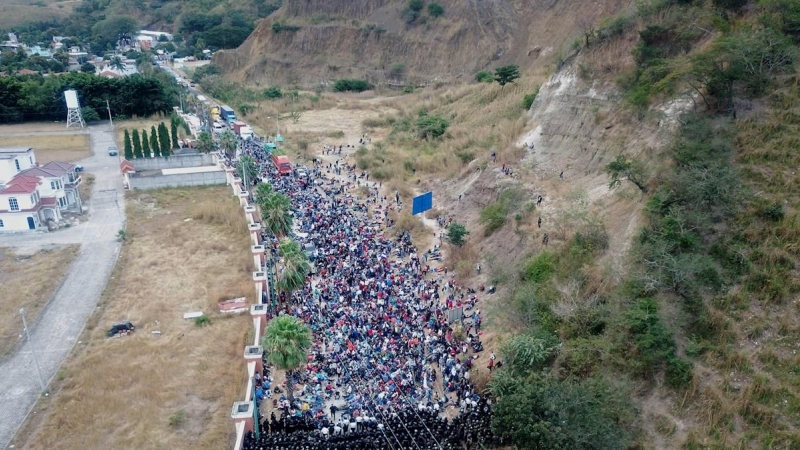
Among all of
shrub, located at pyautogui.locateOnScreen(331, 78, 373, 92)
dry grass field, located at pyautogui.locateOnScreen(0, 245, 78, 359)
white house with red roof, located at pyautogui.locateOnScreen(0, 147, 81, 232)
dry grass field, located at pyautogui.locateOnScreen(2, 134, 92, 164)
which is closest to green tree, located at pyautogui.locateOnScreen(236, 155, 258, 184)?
white house with red roof, located at pyautogui.locateOnScreen(0, 147, 81, 232)

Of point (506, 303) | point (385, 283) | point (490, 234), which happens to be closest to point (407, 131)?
point (490, 234)

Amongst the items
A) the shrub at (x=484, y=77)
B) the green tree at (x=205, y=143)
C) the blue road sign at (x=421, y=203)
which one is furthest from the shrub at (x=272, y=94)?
the blue road sign at (x=421, y=203)

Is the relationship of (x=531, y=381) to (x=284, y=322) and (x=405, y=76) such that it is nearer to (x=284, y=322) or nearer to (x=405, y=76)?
(x=284, y=322)

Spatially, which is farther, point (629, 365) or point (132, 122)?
point (132, 122)

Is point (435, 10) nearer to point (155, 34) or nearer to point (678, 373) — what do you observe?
point (155, 34)

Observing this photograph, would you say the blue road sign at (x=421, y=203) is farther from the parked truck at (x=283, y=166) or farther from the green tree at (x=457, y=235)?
the parked truck at (x=283, y=166)

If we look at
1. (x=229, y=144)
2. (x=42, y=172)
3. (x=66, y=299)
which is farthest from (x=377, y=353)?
(x=229, y=144)
